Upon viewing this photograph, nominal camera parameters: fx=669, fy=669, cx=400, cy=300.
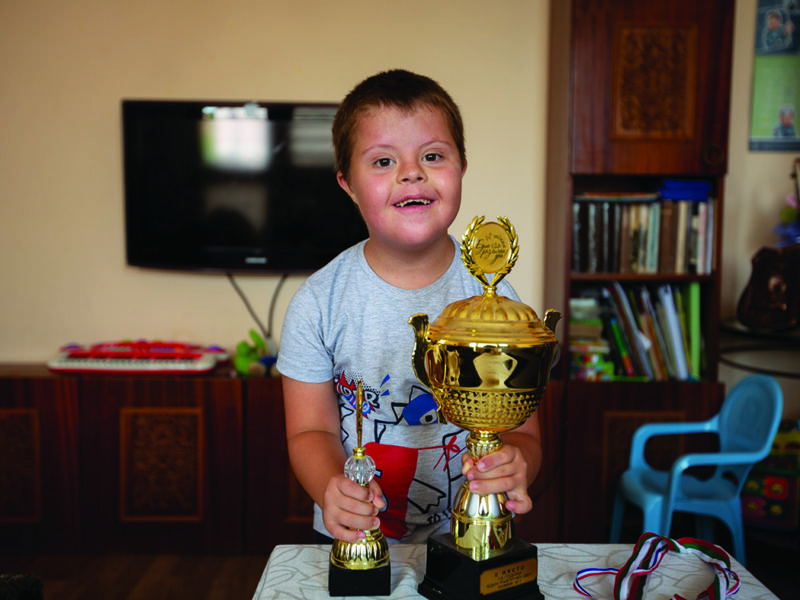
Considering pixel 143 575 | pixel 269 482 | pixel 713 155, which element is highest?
pixel 713 155

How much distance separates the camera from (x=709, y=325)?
2.31 meters

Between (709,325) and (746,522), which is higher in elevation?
(709,325)

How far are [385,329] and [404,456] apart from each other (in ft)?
0.63

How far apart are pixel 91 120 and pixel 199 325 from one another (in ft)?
2.91

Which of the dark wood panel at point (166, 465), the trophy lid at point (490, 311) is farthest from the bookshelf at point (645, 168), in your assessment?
the trophy lid at point (490, 311)

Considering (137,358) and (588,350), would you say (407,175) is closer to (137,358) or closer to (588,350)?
(588,350)

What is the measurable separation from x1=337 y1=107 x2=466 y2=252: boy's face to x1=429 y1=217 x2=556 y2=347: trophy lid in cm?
14

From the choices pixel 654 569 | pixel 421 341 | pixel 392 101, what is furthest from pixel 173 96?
pixel 654 569

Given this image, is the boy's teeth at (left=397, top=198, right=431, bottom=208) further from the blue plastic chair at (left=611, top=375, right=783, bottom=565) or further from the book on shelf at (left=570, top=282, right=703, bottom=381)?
the book on shelf at (left=570, top=282, right=703, bottom=381)

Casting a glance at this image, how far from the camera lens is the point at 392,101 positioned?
922 millimetres

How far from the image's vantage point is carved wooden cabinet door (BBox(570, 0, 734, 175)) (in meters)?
2.17

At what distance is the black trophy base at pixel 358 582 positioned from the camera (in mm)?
720

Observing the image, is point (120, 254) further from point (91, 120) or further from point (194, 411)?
point (194, 411)

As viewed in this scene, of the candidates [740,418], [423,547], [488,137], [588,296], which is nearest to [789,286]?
[740,418]
